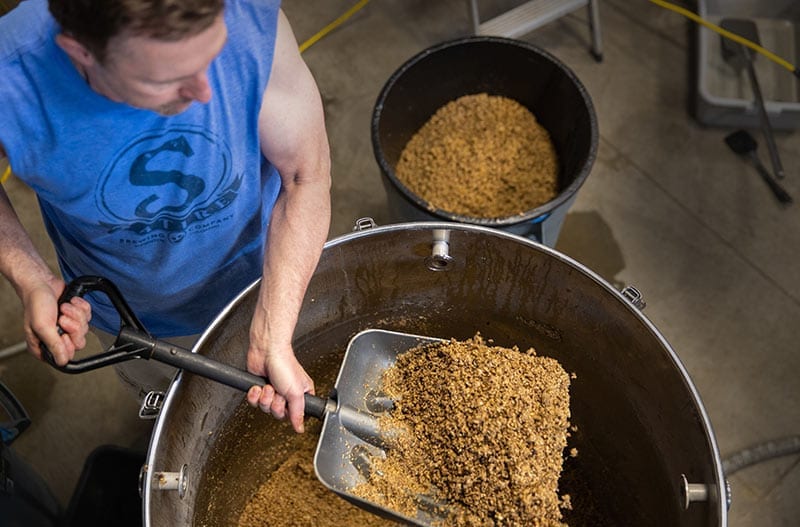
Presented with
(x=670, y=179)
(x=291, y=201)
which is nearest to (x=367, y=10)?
(x=670, y=179)

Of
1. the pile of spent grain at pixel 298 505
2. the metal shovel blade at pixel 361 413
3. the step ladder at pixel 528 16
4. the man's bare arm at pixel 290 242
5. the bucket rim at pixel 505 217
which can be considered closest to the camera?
the man's bare arm at pixel 290 242

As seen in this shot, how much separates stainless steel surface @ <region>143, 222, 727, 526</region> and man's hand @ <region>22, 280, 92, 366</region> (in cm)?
15

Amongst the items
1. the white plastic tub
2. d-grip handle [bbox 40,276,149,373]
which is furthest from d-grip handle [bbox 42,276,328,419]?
the white plastic tub

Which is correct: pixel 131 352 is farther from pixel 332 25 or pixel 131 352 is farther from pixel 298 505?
pixel 332 25

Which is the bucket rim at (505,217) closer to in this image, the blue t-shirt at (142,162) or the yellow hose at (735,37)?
the blue t-shirt at (142,162)

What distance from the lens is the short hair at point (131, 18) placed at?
22.6 inches

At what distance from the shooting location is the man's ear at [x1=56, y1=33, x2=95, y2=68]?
0.63m

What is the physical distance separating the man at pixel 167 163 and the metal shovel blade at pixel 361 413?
0.31 ft

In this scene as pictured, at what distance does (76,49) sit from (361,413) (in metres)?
0.61

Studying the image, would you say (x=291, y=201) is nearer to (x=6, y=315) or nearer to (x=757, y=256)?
(x=6, y=315)

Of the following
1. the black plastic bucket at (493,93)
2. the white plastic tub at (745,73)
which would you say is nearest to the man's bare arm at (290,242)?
the black plastic bucket at (493,93)

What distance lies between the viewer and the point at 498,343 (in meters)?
1.22

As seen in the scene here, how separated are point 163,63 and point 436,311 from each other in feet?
2.24

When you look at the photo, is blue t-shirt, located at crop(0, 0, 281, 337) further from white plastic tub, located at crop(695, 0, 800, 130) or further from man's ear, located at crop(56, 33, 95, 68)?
white plastic tub, located at crop(695, 0, 800, 130)
